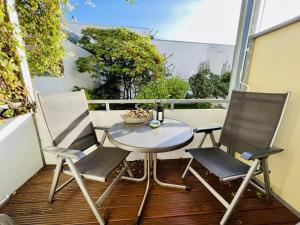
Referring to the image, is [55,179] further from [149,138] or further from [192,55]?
[192,55]

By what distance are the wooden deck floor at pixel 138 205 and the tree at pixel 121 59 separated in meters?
2.36

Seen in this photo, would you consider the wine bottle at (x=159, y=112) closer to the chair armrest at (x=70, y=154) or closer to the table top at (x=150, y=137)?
the table top at (x=150, y=137)

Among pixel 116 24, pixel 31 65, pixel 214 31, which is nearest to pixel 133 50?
pixel 116 24

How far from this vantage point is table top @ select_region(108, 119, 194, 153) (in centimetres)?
122

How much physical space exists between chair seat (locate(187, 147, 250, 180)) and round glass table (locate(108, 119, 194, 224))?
302 millimetres

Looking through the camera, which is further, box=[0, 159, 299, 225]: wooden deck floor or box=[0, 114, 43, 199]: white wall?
box=[0, 114, 43, 199]: white wall

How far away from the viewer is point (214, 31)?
301 cm

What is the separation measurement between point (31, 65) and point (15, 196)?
1.86m

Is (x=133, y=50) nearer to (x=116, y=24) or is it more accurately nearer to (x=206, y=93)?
(x=116, y=24)

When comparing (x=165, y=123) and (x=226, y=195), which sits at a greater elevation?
(x=165, y=123)

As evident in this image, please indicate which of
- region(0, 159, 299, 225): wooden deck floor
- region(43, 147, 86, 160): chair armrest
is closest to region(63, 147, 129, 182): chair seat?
region(43, 147, 86, 160): chair armrest

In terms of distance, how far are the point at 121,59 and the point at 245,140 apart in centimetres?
306

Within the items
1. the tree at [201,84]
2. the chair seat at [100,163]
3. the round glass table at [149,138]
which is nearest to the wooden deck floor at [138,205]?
the round glass table at [149,138]

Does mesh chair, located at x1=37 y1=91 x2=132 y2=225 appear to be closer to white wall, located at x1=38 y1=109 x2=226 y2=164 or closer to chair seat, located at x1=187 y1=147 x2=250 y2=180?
white wall, located at x1=38 y1=109 x2=226 y2=164
